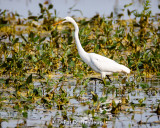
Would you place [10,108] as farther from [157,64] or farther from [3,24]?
[3,24]

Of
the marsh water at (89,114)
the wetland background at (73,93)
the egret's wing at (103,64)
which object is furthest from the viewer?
the egret's wing at (103,64)

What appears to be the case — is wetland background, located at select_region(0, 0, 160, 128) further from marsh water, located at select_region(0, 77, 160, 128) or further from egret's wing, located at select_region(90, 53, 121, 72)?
egret's wing, located at select_region(90, 53, 121, 72)

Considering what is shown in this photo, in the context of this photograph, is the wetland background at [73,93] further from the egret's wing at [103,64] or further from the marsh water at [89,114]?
the egret's wing at [103,64]

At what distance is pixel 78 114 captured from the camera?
607cm

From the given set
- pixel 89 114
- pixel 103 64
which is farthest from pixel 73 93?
pixel 103 64

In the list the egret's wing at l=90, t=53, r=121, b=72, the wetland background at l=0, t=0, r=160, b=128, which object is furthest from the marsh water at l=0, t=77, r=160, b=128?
the egret's wing at l=90, t=53, r=121, b=72

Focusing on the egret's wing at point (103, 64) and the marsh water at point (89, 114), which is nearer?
the marsh water at point (89, 114)

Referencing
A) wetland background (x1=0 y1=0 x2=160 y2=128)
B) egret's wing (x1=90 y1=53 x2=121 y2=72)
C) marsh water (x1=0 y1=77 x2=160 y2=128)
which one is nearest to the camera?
marsh water (x1=0 y1=77 x2=160 y2=128)

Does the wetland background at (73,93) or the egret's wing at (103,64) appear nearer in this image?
the wetland background at (73,93)

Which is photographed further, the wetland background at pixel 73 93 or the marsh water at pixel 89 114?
the wetland background at pixel 73 93

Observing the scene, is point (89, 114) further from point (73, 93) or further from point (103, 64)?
point (103, 64)

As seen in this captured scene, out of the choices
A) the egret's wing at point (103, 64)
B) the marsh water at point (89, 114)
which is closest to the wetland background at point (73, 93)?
the marsh water at point (89, 114)

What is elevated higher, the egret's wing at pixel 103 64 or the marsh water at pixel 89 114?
the egret's wing at pixel 103 64

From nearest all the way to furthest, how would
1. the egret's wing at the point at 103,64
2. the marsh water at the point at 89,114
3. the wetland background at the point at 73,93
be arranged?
the marsh water at the point at 89,114
the wetland background at the point at 73,93
the egret's wing at the point at 103,64
